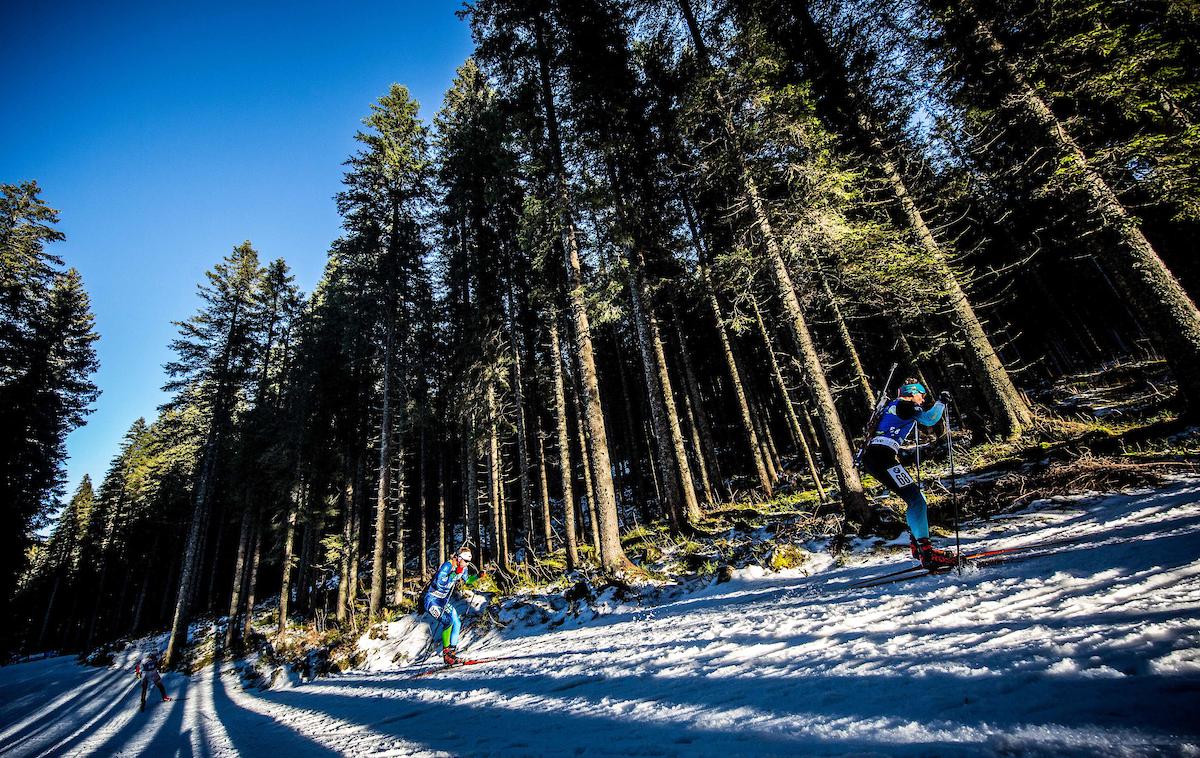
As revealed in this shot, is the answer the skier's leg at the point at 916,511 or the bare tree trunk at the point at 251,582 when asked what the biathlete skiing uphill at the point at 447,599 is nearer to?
the skier's leg at the point at 916,511

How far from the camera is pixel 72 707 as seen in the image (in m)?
13.8

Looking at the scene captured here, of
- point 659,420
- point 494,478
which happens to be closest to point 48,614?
point 494,478

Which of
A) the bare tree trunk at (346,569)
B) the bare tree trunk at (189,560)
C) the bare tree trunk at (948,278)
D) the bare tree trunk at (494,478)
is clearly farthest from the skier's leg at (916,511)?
the bare tree trunk at (189,560)

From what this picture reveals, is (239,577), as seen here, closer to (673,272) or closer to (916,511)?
(673,272)

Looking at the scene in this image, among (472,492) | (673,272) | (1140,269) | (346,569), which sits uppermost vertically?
(673,272)

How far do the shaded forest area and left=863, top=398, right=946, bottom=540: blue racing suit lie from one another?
2917 millimetres

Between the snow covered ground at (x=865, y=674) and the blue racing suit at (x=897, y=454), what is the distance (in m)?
0.77

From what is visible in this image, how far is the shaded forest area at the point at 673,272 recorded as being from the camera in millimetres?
8617

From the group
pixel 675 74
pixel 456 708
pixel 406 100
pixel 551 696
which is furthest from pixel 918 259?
pixel 406 100

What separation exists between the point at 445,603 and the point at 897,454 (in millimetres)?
7843

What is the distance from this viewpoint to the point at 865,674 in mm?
2395

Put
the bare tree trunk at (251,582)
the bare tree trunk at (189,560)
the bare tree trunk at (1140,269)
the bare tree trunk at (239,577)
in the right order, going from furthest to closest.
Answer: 1. the bare tree trunk at (251,582)
2. the bare tree trunk at (239,577)
3. the bare tree trunk at (189,560)
4. the bare tree trunk at (1140,269)

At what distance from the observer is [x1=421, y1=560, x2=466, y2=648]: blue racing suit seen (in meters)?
7.41

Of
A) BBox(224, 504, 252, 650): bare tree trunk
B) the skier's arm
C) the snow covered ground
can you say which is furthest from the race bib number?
BBox(224, 504, 252, 650): bare tree trunk
